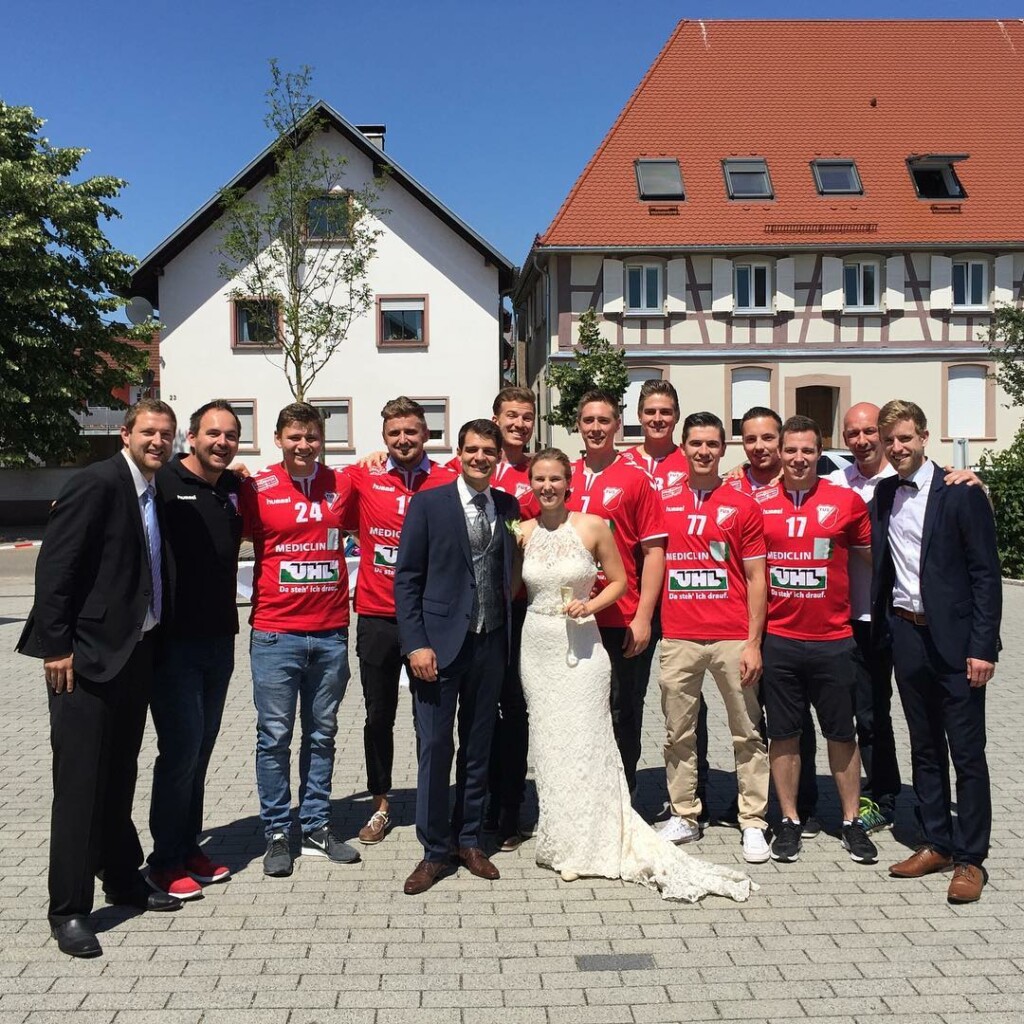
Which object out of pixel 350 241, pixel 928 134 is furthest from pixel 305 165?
pixel 928 134

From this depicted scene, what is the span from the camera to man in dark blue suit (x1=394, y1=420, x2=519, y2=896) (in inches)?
200

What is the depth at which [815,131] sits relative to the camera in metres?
32.5

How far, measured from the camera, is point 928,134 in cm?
3278

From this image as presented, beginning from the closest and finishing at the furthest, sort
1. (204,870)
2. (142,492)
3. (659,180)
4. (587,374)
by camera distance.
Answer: (142,492), (204,870), (587,374), (659,180)

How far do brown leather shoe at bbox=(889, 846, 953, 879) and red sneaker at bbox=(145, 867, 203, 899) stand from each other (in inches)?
124

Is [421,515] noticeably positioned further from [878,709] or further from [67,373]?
[67,373]

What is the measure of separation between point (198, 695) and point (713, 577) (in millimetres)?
2507

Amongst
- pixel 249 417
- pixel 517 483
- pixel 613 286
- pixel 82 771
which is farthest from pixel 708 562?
pixel 249 417

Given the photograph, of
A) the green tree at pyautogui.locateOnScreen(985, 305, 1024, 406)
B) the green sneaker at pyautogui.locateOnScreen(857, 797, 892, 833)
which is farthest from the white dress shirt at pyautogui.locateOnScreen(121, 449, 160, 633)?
the green tree at pyautogui.locateOnScreen(985, 305, 1024, 406)

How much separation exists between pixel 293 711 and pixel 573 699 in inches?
53.0

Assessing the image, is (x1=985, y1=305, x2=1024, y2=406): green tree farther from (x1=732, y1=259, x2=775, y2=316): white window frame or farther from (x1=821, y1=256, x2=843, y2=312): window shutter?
(x1=732, y1=259, x2=775, y2=316): white window frame

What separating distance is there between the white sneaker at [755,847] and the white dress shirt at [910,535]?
1291 millimetres

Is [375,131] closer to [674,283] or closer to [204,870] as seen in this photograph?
[674,283]

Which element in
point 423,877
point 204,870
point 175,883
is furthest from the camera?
point 204,870
